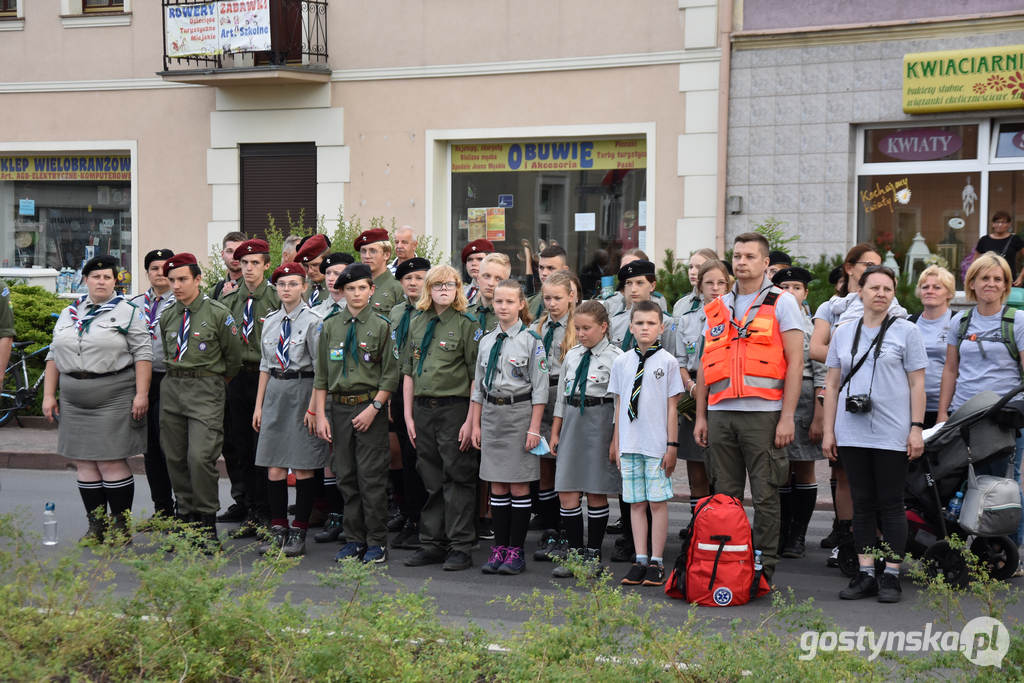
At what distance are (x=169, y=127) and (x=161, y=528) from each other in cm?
1397

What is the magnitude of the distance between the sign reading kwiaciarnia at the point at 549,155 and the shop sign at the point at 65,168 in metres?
5.92

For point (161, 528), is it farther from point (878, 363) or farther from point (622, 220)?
point (622, 220)

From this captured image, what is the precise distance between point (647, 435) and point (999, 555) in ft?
7.38

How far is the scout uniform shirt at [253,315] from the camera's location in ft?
30.1

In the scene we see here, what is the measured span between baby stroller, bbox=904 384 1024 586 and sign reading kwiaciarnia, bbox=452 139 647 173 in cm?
972

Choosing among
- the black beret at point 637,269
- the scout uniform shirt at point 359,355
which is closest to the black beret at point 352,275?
the scout uniform shirt at point 359,355

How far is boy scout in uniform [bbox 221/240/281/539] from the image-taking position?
9156 mm

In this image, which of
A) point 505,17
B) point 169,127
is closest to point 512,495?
point 505,17

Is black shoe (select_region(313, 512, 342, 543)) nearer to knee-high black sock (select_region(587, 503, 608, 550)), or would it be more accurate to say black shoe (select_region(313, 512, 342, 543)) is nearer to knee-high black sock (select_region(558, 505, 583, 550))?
knee-high black sock (select_region(558, 505, 583, 550))

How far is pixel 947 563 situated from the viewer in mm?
7168

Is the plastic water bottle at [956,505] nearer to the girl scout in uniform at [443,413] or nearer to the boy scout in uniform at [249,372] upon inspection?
the girl scout in uniform at [443,413]

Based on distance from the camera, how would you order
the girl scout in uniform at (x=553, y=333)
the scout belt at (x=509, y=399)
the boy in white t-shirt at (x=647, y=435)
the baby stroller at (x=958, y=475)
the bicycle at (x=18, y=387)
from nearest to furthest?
the baby stroller at (x=958, y=475) → the boy in white t-shirt at (x=647, y=435) → the scout belt at (x=509, y=399) → the girl scout in uniform at (x=553, y=333) → the bicycle at (x=18, y=387)

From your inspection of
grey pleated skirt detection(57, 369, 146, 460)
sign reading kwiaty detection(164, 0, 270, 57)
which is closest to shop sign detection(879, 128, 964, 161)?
sign reading kwiaty detection(164, 0, 270, 57)

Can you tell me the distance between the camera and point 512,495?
789cm
